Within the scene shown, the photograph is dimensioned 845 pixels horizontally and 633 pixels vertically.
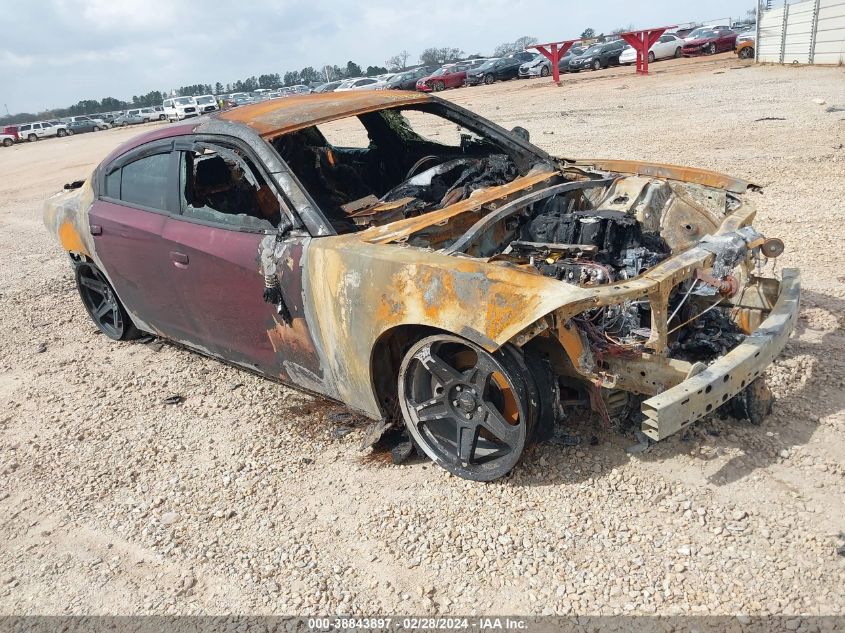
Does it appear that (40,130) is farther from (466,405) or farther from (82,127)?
(466,405)

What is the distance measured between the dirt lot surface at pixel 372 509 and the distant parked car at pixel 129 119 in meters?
45.3

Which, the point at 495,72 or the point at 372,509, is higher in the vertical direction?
the point at 372,509

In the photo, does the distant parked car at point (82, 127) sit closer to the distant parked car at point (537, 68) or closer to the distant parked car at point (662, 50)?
the distant parked car at point (537, 68)

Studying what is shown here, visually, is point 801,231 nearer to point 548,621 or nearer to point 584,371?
point 584,371

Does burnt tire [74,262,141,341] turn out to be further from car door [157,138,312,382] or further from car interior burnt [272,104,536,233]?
car interior burnt [272,104,536,233]

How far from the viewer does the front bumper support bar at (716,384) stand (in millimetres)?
2486

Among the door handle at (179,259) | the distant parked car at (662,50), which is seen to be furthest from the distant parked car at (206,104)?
the door handle at (179,259)

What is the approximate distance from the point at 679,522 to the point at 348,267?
71.3 inches

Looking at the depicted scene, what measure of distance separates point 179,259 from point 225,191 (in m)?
0.72

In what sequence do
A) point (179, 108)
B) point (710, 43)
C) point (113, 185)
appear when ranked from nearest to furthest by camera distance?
point (113, 185) → point (710, 43) → point (179, 108)

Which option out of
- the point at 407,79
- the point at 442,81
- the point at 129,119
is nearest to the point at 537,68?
the point at 442,81

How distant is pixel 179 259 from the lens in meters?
3.90

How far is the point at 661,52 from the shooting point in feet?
98.2

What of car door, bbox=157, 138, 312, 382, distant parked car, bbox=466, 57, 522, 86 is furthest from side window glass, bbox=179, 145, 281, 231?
distant parked car, bbox=466, 57, 522, 86
